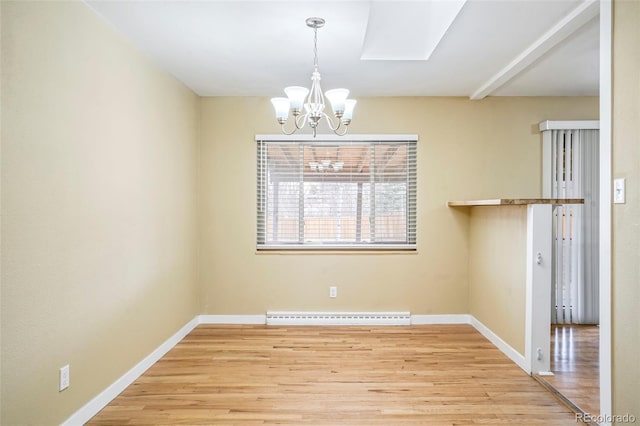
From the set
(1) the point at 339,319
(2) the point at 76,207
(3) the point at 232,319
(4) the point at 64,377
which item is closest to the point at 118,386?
(4) the point at 64,377

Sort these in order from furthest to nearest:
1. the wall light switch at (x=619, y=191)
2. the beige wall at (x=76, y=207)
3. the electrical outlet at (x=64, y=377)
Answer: the electrical outlet at (x=64, y=377)
the wall light switch at (x=619, y=191)
the beige wall at (x=76, y=207)

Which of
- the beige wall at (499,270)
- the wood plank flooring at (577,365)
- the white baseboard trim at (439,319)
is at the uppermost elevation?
the beige wall at (499,270)

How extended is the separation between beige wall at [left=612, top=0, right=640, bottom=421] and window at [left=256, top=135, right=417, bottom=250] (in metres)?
2.36

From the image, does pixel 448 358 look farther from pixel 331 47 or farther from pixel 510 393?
pixel 331 47

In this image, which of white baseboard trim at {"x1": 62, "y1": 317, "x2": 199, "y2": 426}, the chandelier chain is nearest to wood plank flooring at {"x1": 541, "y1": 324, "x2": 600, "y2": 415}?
the chandelier chain

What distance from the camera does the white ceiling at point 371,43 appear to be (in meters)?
2.38

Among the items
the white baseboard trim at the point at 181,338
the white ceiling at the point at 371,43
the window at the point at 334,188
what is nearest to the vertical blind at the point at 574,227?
the white ceiling at the point at 371,43

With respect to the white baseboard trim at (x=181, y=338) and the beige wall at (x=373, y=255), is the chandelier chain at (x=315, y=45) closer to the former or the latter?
the beige wall at (x=373, y=255)

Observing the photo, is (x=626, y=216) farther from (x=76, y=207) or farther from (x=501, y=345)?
(x=76, y=207)

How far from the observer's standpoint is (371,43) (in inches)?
118

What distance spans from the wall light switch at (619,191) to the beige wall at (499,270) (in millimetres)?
1039

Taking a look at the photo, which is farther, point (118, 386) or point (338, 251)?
point (338, 251)

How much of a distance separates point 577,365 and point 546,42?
2504mm

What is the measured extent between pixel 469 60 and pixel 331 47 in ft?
3.93
